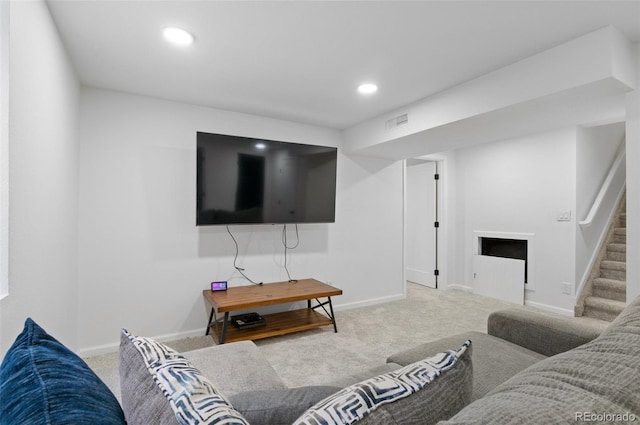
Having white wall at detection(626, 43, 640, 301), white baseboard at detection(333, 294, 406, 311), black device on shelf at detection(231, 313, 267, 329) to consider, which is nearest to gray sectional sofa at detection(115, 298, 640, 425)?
white wall at detection(626, 43, 640, 301)

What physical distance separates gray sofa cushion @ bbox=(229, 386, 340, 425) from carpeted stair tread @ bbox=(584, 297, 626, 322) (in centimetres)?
424

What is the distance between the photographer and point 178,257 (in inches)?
121

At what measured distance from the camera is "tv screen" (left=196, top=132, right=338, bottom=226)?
2943 millimetres

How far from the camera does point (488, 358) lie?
154 cm

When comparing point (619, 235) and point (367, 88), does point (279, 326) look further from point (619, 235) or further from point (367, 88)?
point (619, 235)

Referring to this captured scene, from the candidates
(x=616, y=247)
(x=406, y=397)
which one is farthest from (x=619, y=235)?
(x=406, y=397)

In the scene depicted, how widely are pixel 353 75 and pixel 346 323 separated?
2.58 metres

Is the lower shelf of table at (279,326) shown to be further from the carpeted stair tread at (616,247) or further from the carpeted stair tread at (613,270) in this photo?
the carpeted stair tread at (616,247)

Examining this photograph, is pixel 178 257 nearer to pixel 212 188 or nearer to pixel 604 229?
pixel 212 188

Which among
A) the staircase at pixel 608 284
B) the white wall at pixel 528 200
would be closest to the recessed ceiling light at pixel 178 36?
the white wall at pixel 528 200

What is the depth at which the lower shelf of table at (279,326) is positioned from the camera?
2.88 metres

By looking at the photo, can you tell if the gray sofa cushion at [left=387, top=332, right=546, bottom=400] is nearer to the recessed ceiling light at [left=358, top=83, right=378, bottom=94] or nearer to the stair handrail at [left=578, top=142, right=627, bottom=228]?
the recessed ceiling light at [left=358, top=83, right=378, bottom=94]

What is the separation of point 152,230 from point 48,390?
8.78 ft

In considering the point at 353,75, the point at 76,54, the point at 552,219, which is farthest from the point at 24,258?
the point at 552,219
